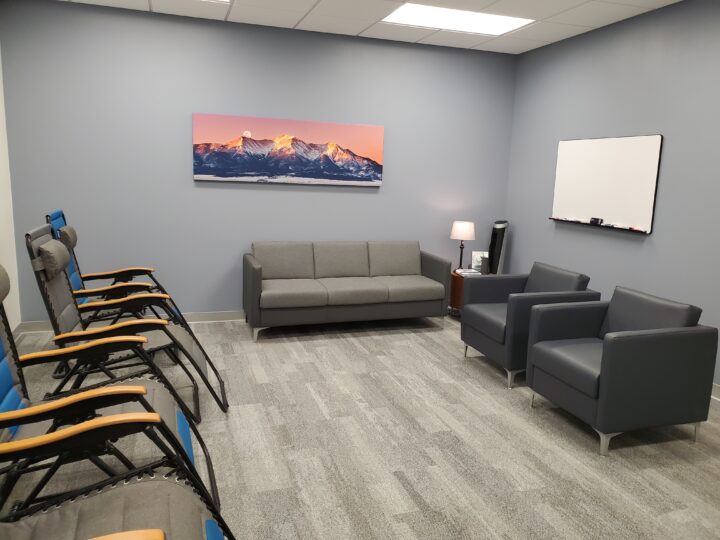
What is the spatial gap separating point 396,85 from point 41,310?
3420mm

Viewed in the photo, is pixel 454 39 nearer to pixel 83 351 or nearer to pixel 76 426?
pixel 83 351

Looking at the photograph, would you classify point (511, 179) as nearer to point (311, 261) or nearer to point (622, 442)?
point (311, 261)

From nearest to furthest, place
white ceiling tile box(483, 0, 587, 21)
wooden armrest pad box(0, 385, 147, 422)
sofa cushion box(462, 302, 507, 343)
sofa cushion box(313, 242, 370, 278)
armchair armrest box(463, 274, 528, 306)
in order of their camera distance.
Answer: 1. wooden armrest pad box(0, 385, 147, 422)
2. sofa cushion box(462, 302, 507, 343)
3. white ceiling tile box(483, 0, 587, 21)
4. armchair armrest box(463, 274, 528, 306)
5. sofa cushion box(313, 242, 370, 278)

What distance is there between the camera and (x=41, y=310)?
4266mm

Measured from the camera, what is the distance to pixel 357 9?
3.88 metres

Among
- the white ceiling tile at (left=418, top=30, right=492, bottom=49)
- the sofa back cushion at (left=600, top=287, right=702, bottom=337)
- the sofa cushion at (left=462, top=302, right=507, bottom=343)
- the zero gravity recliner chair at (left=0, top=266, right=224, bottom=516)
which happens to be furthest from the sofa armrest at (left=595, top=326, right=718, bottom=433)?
the white ceiling tile at (left=418, top=30, right=492, bottom=49)

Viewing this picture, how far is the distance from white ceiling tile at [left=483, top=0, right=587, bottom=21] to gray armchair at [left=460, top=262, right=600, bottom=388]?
5.64 feet

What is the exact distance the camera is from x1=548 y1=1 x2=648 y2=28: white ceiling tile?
3.67 m

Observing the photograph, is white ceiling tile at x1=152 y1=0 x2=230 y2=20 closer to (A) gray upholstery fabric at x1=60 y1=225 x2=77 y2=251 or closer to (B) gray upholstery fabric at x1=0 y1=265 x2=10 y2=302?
(A) gray upholstery fabric at x1=60 y1=225 x2=77 y2=251

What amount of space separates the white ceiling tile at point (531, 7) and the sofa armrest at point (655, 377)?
2.23m

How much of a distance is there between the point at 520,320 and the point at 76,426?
2525mm

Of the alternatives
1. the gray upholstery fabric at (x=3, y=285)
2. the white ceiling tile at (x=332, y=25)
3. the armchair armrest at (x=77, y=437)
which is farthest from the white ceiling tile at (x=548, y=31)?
the armchair armrest at (x=77, y=437)

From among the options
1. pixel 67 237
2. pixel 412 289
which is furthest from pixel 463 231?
pixel 67 237

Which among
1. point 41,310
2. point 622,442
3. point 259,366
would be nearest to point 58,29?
point 41,310
